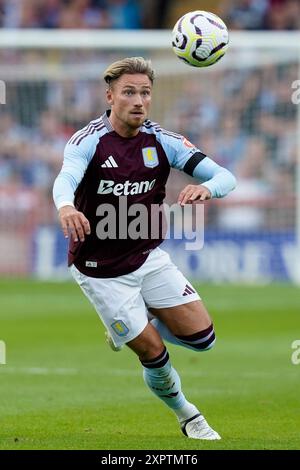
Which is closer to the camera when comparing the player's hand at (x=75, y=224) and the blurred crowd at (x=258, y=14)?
the player's hand at (x=75, y=224)

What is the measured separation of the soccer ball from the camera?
9141 mm

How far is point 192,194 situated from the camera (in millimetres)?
8133

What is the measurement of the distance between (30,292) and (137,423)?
41.1 feet

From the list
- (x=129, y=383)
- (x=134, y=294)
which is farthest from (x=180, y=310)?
(x=129, y=383)

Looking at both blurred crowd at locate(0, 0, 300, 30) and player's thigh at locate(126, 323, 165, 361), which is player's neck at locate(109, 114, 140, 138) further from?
blurred crowd at locate(0, 0, 300, 30)

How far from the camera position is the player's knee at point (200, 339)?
8.62 m

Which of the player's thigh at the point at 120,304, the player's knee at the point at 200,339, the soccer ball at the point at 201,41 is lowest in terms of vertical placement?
the player's knee at the point at 200,339

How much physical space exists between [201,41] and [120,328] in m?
2.43

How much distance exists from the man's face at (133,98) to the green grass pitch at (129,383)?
237cm

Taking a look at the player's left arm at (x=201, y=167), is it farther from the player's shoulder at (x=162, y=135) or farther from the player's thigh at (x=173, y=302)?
the player's thigh at (x=173, y=302)

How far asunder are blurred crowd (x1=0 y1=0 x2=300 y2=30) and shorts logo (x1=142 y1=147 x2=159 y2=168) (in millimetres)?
17753
